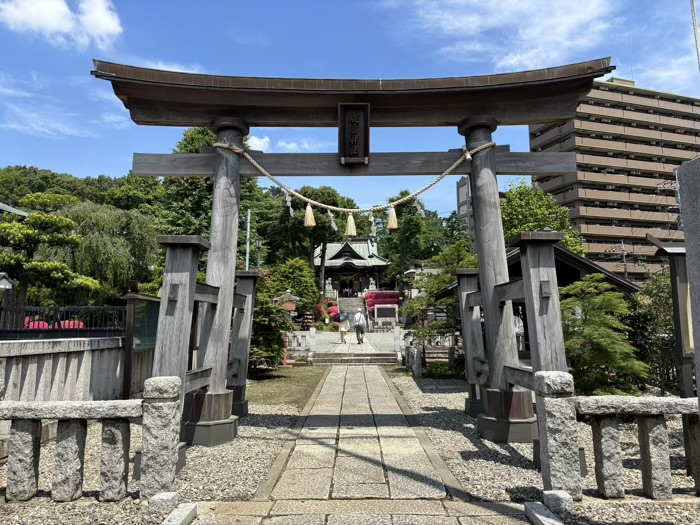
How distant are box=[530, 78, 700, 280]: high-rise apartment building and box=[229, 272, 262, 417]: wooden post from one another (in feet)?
151

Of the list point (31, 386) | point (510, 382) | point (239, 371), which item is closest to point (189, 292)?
point (239, 371)

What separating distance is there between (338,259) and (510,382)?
40.2 meters

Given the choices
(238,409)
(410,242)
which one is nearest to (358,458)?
(238,409)

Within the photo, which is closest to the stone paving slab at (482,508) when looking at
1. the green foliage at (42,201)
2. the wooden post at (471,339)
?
the wooden post at (471,339)

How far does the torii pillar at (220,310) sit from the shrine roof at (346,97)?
43cm

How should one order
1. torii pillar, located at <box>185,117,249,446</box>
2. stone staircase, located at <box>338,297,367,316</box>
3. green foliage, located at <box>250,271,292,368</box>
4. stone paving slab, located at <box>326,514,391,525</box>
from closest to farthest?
stone paving slab, located at <box>326,514,391,525</box>
torii pillar, located at <box>185,117,249,446</box>
green foliage, located at <box>250,271,292,368</box>
stone staircase, located at <box>338,297,367,316</box>

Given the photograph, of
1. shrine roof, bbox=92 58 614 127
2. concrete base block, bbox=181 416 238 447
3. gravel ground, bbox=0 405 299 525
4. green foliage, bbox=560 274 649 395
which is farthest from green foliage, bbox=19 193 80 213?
green foliage, bbox=560 274 649 395

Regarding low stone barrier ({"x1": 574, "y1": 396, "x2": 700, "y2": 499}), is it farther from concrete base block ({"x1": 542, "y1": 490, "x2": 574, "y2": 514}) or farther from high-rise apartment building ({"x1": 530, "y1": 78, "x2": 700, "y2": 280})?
high-rise apartment building ({"x1": 530, "y1": 78, "x2": 700, "y2": 280})

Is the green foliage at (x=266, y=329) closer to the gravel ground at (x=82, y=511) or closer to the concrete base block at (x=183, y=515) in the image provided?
the gravel ground at (x=82, y=511)

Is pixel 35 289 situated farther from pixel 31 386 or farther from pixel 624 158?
pixel 624 158

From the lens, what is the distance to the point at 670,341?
10.0 meters

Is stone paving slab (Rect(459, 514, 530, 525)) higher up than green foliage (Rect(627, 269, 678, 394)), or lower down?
lower down

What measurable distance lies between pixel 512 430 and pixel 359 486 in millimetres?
2557

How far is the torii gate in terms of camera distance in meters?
6.21
